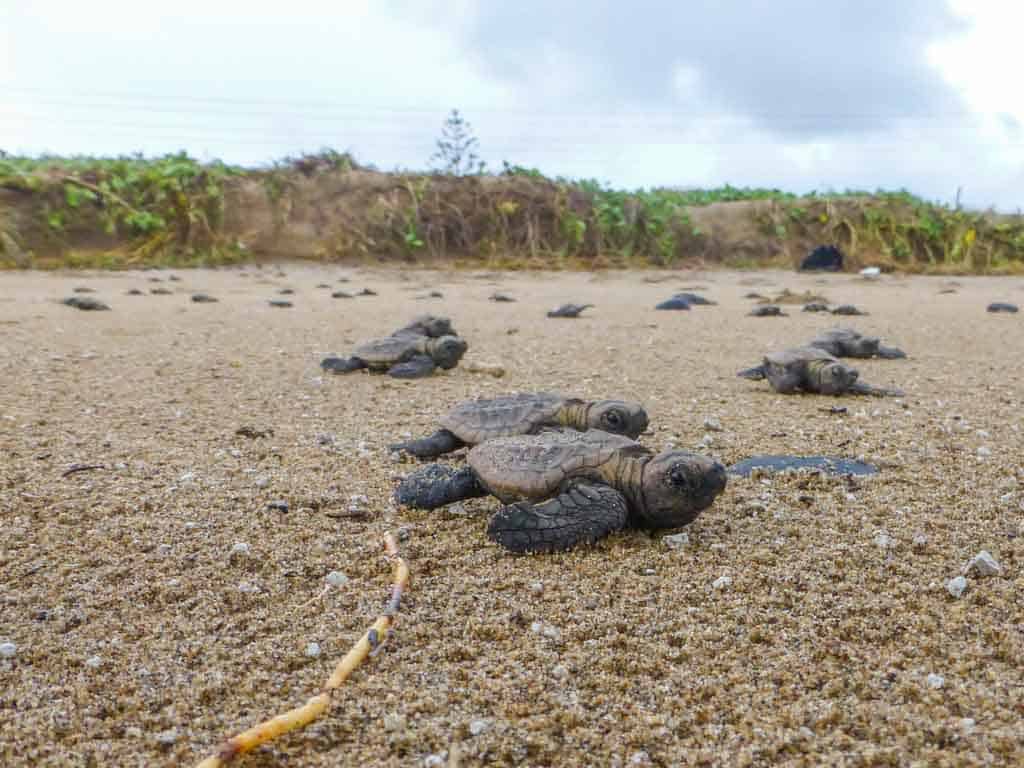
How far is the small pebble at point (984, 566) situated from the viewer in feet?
8.57

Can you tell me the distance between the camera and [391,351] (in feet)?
20.7

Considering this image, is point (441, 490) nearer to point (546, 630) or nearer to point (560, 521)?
point (560, 521)

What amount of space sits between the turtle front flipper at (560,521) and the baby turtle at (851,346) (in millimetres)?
4910

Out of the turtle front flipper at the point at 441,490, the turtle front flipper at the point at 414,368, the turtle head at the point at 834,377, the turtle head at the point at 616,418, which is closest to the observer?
the turtle front flipper at the point at 441,490

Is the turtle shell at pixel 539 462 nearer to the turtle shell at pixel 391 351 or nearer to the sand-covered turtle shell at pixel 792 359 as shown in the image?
the sand-covered turtle shell at pixel 792 359

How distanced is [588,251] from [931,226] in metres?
9.06

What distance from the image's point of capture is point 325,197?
21500 mm

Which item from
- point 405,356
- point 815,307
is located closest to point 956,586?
point 405,356

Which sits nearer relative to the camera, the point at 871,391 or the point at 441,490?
the point at 441,490

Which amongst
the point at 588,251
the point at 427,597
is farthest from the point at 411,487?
the point at 588,251

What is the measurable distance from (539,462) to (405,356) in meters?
3.40

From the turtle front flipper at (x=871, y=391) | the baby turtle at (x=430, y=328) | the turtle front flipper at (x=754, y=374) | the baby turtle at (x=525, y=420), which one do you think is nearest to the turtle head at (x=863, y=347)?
the turtle front flipper at (x=754, y=374)

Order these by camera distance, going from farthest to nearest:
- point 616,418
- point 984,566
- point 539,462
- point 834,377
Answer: point 834,377 → point 616,418 → point 539,462 → point 984,566

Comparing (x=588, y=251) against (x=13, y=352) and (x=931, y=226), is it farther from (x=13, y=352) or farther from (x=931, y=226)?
(x=13, y=352)
